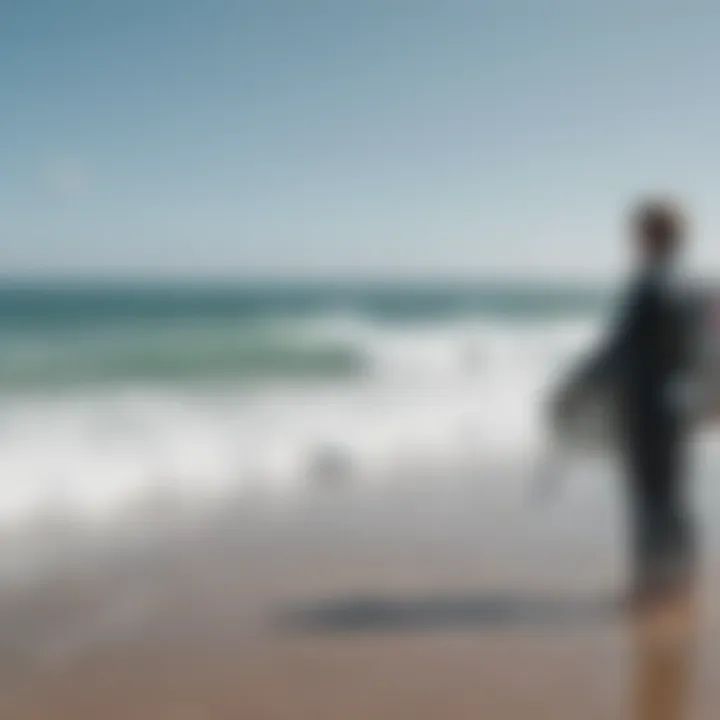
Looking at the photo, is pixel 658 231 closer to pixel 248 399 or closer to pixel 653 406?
pixel 653 406

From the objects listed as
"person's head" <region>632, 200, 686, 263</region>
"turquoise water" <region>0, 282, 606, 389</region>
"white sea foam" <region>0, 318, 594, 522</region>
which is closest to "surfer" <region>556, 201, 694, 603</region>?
"person's head" <region>632, 200, 686, 263</region>

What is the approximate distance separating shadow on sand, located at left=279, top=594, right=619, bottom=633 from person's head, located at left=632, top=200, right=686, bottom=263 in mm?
1328

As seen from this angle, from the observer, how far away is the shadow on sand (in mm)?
3879

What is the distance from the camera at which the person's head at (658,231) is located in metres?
3.74

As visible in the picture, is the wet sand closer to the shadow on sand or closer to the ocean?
the shadow on sand

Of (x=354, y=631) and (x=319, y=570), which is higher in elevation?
(x=319, y=570)

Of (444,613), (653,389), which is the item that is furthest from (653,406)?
(444,613)

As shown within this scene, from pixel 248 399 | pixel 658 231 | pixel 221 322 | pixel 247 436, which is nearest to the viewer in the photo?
pixel 658 231

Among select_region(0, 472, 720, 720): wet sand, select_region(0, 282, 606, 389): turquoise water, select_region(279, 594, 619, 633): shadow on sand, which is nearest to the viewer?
select_region(0, 472, 720, 720): wet sand

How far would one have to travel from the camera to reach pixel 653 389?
12.7 ft

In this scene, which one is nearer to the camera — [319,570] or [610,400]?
[610,400]

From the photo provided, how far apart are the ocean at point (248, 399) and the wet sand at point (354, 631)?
30.6 inches

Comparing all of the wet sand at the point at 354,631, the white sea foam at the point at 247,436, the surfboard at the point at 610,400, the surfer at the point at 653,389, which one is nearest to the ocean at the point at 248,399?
the white sea foam at the point at 247,436

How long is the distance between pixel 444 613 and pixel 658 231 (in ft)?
5.23
